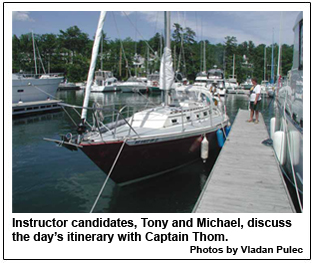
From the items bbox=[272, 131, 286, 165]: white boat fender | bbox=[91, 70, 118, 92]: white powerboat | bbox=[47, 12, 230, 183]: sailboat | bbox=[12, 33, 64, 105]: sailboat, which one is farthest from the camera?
bbox=[91, 70, 118, 92]: white powerboat

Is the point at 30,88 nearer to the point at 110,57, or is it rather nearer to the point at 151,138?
the point at 151,138

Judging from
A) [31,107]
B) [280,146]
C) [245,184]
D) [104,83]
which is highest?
[104,83]

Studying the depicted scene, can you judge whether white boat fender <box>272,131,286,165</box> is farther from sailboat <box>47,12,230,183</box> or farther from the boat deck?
the boat deck

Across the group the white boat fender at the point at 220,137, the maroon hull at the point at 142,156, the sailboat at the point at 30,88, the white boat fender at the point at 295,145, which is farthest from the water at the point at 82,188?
the sailboat at the point at 30,88

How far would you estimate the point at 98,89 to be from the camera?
4966 cm

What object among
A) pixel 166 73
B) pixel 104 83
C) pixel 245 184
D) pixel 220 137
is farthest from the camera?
pixel 104 83

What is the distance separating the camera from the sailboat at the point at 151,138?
7.85 m

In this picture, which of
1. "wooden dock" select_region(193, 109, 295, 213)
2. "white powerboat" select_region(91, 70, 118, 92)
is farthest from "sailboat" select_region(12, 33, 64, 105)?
"wooden dock" select_region(193, 109, 295, 213)

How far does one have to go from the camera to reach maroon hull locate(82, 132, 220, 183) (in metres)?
7.88

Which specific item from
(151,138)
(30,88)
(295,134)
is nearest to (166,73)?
(151,138)

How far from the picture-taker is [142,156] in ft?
27.8

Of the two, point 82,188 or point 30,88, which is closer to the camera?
point 82,188

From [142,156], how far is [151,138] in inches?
24.7

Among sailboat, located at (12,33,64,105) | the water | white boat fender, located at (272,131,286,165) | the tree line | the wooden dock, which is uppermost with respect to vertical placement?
the tree line
